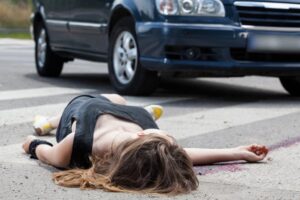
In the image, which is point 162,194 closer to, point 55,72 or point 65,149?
point 65,149

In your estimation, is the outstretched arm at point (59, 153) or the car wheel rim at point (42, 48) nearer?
the outstretched arm at point (59, 153)

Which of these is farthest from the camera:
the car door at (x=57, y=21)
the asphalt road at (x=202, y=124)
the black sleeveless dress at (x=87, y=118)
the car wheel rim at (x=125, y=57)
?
the car door at (x=57, y=21)

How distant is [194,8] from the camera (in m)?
8.45

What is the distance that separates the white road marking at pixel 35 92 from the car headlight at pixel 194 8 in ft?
5.04

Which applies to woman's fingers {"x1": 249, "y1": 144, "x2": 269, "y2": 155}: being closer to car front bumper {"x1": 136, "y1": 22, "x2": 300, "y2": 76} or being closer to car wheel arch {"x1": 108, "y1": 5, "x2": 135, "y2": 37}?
car front bumper {"x1": 136, "y1": 22, "x2": 300, "y2": 76}

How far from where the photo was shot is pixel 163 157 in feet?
14.2

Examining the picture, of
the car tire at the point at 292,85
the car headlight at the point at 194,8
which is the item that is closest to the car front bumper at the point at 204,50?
the car headlight at the point at 194,8

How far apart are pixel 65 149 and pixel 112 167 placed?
51 cm

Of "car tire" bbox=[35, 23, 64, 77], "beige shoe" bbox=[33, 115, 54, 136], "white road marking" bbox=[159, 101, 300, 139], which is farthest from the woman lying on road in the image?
"car tire" bbox=[35, 23, 64, 77]

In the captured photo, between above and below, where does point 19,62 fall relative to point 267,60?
below

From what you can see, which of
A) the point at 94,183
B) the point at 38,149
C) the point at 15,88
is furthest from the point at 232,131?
the point at 15,88

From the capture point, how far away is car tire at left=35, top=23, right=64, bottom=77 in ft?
37.7

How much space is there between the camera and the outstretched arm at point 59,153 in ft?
16.1

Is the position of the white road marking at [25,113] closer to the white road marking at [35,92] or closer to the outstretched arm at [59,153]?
the white road marking at [35,92]
